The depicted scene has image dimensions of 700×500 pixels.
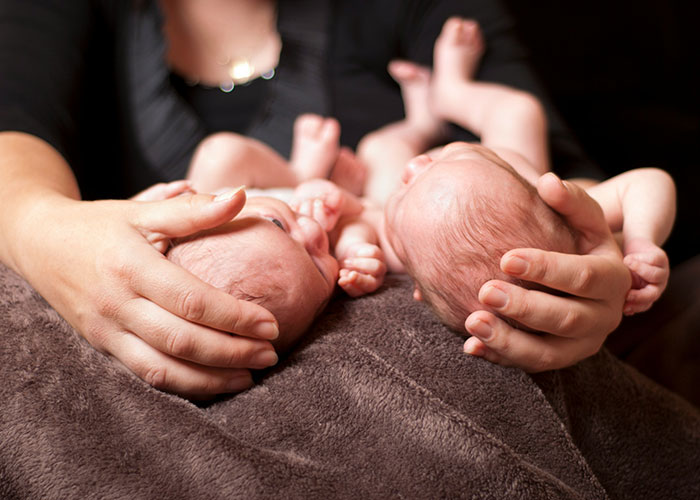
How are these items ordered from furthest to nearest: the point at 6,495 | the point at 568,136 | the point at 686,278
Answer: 1. the point at 568,136
2. the point at 686,278
3. the point at 6,495

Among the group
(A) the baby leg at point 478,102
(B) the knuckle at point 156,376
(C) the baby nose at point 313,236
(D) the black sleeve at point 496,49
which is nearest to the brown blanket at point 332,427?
(B) the knuckle at point 156,376

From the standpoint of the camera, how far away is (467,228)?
685 mm

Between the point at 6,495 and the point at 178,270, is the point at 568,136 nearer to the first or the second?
the point at 178,270

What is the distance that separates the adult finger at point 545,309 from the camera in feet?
2.09

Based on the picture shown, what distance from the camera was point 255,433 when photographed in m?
0.64

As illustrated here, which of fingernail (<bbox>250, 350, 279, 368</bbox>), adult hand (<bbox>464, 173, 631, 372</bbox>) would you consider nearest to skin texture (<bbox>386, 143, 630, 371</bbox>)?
adult hand (<bbox>464, 173, 631, 372</bbox>)

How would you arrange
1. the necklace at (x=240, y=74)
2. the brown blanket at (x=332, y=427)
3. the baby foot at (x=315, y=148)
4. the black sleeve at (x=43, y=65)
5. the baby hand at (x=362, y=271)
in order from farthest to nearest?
the necklace at (x=240, y=74) → the baby foot at (x=315, y=148) → the black sleeve at (x=43, y=65) → the baby hand at (x=362, y=271) → the brown blanket at (x=332, y=427)

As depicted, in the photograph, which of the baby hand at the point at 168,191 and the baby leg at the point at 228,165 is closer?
the baby hand at the point at 168,191

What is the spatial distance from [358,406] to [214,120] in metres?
0.91

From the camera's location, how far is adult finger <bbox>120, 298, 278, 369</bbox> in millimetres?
632

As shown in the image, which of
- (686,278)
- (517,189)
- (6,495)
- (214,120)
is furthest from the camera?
(214,120)

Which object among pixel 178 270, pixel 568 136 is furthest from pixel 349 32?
pixel 178 270

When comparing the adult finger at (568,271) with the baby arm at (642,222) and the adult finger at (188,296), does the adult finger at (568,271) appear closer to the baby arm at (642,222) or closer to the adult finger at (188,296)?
the baby arm at (642,222)

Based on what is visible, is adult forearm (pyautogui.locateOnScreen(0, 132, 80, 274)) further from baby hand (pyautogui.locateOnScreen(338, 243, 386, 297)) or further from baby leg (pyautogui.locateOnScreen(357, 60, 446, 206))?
baby leg (pyautogui.locateOnScreen(357, 60, 446, 206))
